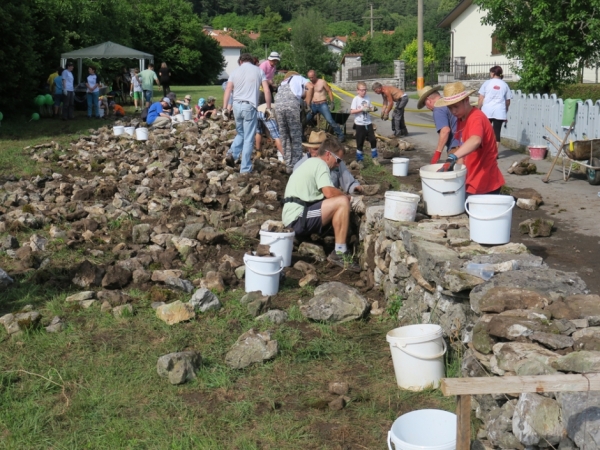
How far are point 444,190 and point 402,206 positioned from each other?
1.33 ft

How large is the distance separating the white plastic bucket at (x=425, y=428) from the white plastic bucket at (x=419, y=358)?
873mm

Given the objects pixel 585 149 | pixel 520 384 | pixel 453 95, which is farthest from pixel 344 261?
pixel 585 149

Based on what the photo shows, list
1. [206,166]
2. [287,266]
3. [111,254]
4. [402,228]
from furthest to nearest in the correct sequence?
[206,166] < [111,254] < [287,266] < [402,228]

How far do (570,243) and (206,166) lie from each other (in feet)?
21.6

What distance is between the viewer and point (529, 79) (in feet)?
56.0

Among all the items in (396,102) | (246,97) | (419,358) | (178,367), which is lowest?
(178,367)

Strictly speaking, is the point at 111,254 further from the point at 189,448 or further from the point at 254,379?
the point at 189,448

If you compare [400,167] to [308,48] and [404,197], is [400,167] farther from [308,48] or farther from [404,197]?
[308,48]

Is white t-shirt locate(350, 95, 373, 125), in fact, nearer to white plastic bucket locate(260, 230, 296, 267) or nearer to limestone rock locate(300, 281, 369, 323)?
white plastic bucket locate(260, 230, 296, 267)

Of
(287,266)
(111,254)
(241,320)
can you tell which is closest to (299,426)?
(241,320)

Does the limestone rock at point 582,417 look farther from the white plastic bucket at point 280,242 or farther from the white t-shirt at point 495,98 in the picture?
the white t-shirt at point 495,98

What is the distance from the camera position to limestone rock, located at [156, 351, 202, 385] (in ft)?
16.0

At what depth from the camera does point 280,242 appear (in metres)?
7.25

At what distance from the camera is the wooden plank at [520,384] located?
2.92 meters
